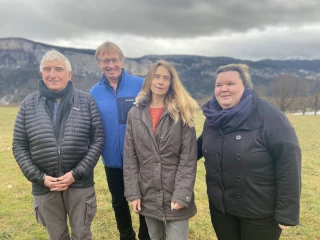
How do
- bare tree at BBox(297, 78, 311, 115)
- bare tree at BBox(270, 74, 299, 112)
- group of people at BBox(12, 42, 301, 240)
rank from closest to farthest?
group of people at BBox(12, 42, 301, 240)
bare tree at BBox(270, 74, 299, 112)
bare tree at BBox(297, 78, 311, 115)

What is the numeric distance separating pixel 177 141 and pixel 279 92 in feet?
183

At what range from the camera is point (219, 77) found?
9.96ft

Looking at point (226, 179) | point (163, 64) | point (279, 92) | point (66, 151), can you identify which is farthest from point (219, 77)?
point (279, 92)

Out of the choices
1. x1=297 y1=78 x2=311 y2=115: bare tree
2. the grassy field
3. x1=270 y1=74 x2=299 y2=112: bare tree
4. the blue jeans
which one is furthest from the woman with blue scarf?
x1=297 y1=78 x2=311 y2=115: bare tree

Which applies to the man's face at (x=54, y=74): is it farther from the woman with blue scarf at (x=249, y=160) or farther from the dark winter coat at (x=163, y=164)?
the woman with blue scarf at (x=249, y=160)

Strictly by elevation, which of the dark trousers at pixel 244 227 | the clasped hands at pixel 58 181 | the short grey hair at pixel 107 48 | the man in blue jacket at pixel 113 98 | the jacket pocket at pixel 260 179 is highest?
the short grey hair at pixel 107 48

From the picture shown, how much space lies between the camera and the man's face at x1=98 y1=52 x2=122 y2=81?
155 inches

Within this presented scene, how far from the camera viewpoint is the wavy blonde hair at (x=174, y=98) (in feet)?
10.7

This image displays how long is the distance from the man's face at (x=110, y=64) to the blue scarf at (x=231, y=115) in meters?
1.60

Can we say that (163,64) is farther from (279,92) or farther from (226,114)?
(279,92)

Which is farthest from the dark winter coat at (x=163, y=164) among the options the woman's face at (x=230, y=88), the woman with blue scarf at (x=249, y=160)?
the woman's face at (x=230, y=88)

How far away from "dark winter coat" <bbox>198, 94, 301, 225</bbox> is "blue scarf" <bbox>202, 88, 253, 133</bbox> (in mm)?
62

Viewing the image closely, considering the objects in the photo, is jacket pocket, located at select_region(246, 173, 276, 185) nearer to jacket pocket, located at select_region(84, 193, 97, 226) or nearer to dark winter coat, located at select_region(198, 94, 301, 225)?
dark winter coat, located at select_region(198, 94, 301, 225)

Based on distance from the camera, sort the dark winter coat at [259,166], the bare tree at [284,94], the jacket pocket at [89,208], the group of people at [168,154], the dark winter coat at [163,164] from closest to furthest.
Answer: the dark winter coat at [259,166]
the group of people at [168,154]
the dark winter coat at [163,164]
the jacket pocket at [89,208]
the bare tree at [284,94]
